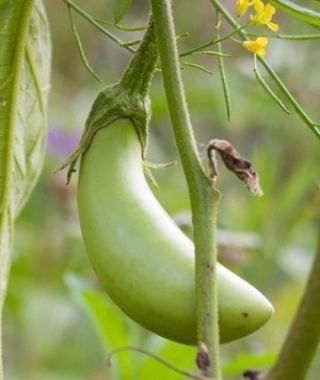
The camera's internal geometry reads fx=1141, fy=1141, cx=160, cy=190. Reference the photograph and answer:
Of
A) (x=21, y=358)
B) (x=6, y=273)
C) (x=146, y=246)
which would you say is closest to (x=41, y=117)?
(x=6, y=273)

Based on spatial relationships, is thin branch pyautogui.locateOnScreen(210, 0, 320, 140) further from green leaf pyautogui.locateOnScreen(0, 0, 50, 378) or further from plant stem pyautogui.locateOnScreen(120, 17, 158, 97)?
green leaf pyautogui.locateOnScreen(0, 0, 50, 378)

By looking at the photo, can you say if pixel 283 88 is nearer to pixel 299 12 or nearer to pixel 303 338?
pixel 299 12

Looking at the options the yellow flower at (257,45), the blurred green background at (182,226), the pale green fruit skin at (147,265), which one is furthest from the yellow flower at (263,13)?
the blurred green background at (182,226)

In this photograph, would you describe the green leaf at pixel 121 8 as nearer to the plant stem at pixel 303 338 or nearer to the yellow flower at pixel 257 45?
the yellow flower at pixel 257 45

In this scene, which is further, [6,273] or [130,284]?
[6,273]

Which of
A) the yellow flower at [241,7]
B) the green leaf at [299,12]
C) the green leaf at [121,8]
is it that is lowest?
the green leaf at [121,8]

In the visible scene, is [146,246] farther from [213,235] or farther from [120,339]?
[120,339]
